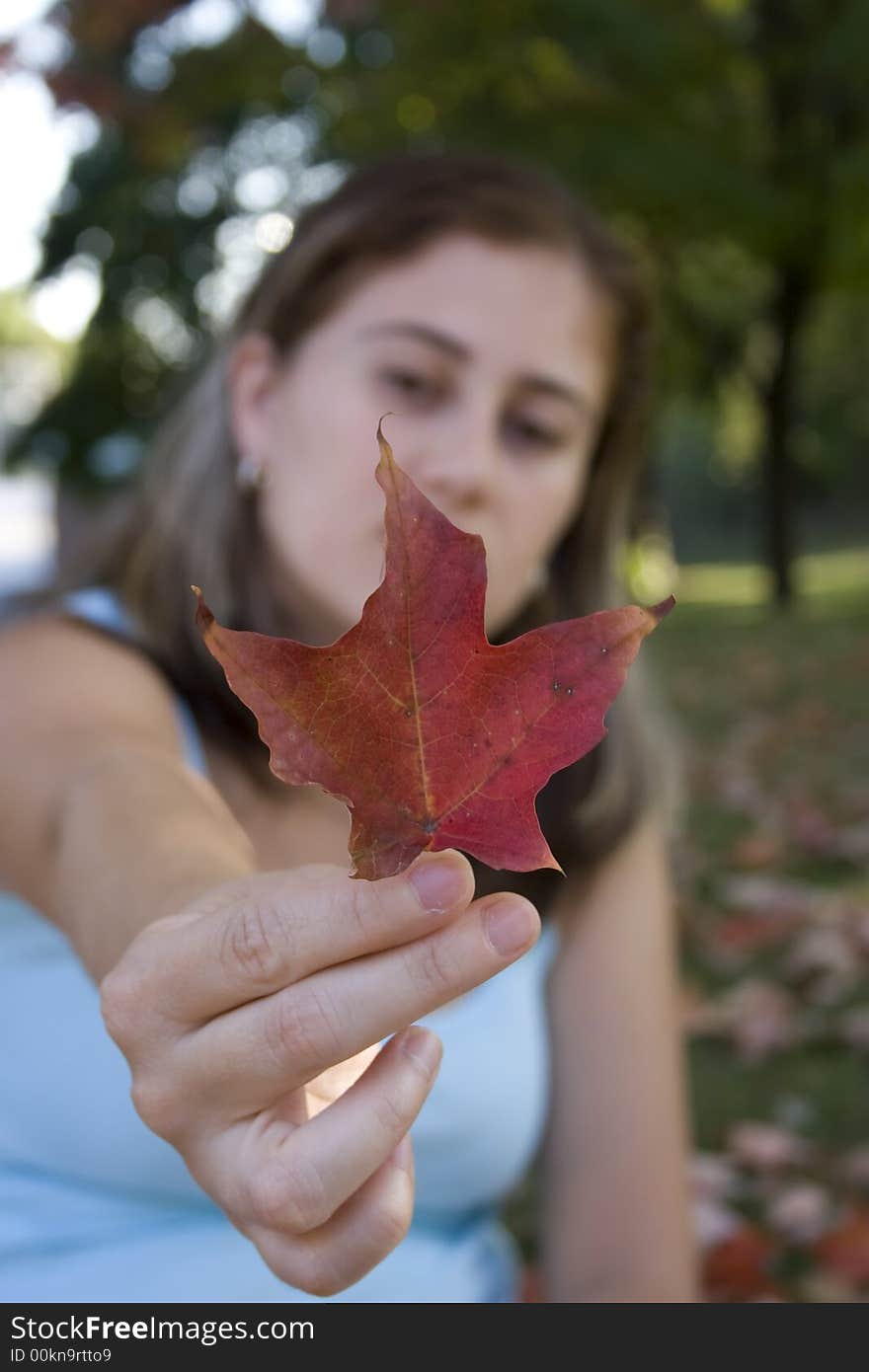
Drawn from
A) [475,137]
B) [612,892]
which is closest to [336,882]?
[612,892]

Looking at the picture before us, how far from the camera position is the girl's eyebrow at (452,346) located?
4.93ft

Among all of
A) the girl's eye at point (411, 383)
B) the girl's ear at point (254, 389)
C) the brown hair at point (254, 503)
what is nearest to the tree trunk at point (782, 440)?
the brown hair at point (254, 503)

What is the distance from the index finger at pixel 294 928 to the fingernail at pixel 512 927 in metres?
0.02

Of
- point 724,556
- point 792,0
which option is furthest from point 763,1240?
point 724,556

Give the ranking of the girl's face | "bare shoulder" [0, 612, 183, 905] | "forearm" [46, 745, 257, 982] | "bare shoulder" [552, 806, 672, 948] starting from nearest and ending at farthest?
"forearm" [46, 745, 257, 982] < "bare shoulder" [0, 612, 183, 905] < the girl's face < "bare shoulder" [552, 806, 672, 948]

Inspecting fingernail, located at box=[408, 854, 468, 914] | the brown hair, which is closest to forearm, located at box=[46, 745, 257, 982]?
fingernail, located at box=[408, 854, 468, 914]

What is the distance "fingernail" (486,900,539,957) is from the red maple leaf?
0.06 meters

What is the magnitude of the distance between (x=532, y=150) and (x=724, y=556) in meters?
18.4

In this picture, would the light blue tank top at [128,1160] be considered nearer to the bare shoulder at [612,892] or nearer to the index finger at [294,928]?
the bare shoulder at [612,892]

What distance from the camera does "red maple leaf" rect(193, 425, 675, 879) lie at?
0.62 m

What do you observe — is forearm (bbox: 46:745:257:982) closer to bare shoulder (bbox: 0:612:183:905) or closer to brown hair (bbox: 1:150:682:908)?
bare shoulder (bbox: 0:612:183:905)

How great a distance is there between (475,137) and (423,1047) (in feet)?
17.9

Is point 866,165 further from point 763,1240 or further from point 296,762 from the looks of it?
point 296,762

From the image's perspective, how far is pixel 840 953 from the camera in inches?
126
